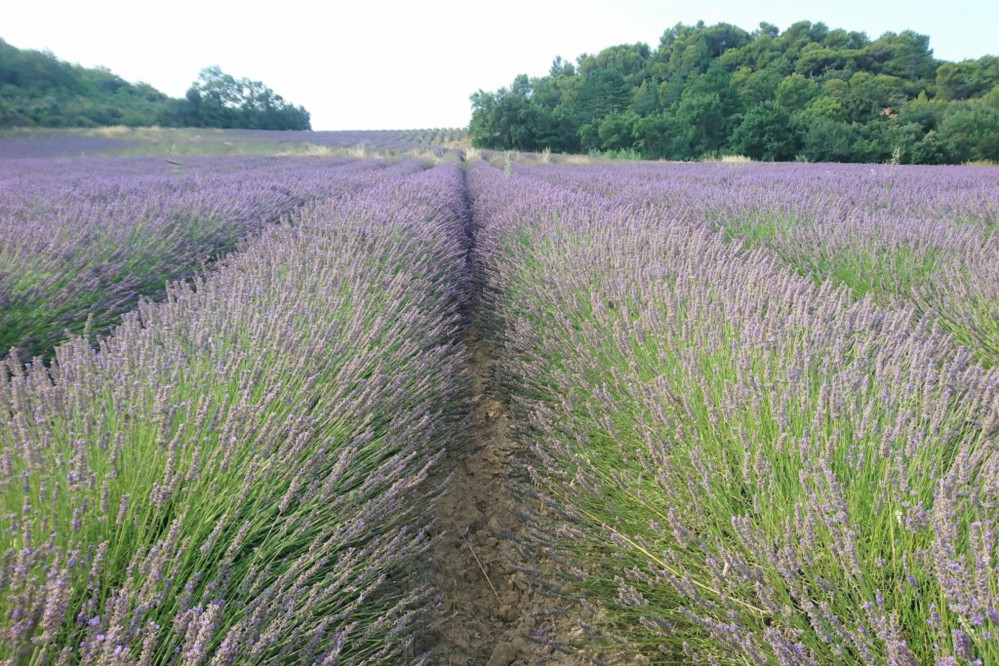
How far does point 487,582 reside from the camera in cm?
194

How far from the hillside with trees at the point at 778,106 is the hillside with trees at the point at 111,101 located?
18.7 m

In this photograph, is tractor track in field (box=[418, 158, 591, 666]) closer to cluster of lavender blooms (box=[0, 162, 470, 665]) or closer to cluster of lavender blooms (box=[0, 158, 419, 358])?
cluster of lavender blooms (box=[0, 162, 470, 665])

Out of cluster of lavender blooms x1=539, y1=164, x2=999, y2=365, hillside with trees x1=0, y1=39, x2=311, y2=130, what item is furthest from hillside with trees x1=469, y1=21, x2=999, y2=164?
cluster of lavender blooms x1=539, y1=164, x2=999, y2=365

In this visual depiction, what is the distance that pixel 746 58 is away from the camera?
143 ft

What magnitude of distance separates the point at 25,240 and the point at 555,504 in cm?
284

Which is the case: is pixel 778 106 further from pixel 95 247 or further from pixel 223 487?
pixel 223 487

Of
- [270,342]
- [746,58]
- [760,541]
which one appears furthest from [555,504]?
[746,58]

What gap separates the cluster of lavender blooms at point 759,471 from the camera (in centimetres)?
93

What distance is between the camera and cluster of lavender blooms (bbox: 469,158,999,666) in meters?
0.93

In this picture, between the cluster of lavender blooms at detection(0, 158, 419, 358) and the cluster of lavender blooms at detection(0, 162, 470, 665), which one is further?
the cluster of lavender blooms at detection(0, 158, 419, 358)

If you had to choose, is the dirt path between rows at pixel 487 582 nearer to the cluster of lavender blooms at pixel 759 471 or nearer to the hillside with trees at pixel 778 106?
the cluster of lavender blooms at pixel 759 471

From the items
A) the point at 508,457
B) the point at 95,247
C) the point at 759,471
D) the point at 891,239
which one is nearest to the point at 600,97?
the point at 891,239

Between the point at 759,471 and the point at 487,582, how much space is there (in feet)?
3.67

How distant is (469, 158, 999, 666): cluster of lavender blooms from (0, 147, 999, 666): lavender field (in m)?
0.01
